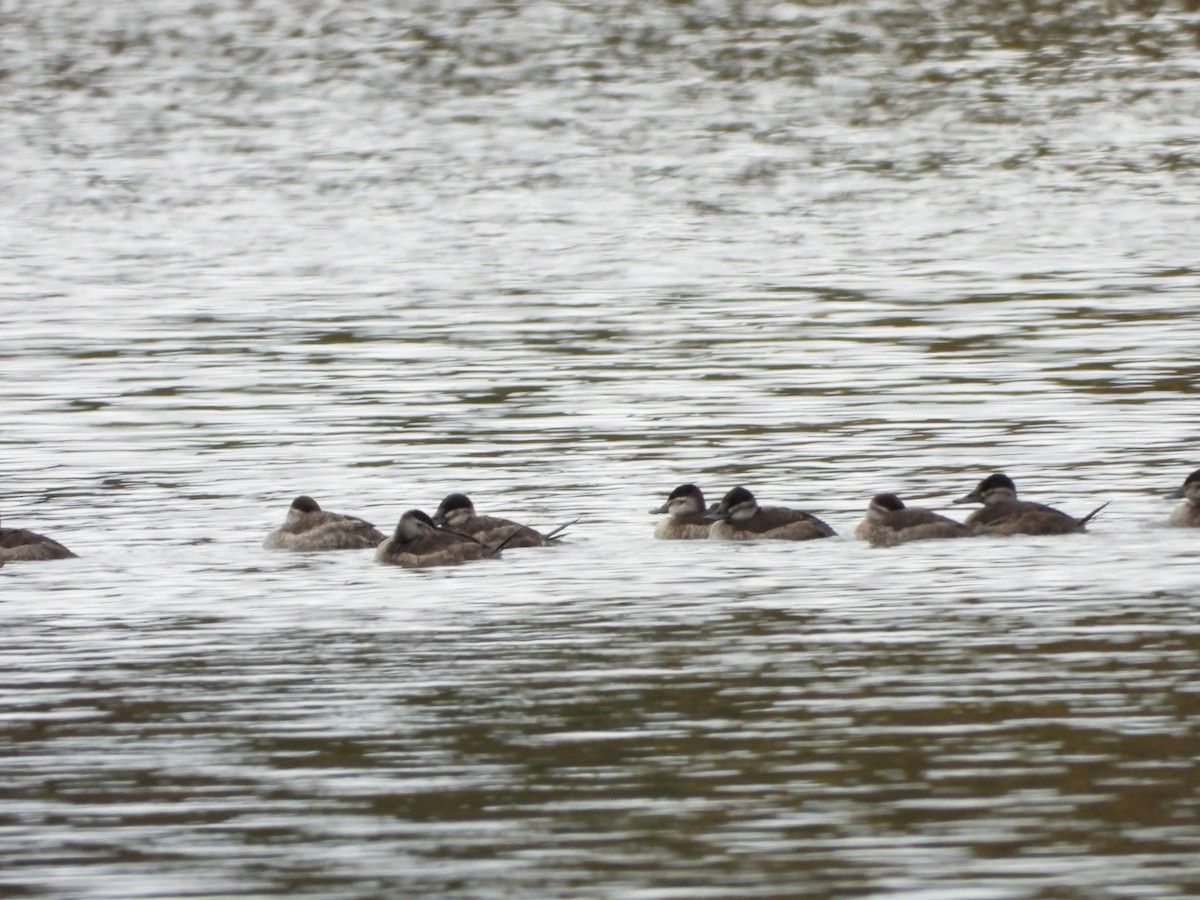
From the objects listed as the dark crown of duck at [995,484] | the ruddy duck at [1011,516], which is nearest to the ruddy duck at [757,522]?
the ruddy duck at [1011,516]

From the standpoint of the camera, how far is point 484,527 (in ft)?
61.5

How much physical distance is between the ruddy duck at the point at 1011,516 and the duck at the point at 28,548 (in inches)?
247

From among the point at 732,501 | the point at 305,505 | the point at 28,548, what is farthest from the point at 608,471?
the point at 28,548

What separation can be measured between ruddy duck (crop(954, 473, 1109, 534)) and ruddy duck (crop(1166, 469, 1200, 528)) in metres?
0.54

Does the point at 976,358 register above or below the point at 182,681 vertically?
below

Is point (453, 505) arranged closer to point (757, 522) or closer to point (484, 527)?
point (484, 527)

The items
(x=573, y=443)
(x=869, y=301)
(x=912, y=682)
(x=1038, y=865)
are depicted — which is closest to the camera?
(x=1038, y=865)

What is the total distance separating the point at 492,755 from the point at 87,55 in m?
52.7

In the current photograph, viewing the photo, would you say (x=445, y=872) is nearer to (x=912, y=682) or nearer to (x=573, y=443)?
(x=912, y=682)

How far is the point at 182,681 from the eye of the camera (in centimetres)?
1434

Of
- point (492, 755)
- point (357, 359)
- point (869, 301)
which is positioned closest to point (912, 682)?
point (492, 755)

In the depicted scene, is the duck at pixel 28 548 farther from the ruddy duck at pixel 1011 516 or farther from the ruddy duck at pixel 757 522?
the ruddy duck at pixel 1011 516

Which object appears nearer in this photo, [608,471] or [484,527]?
[484,527]

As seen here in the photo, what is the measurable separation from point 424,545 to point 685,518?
2.05 metres
